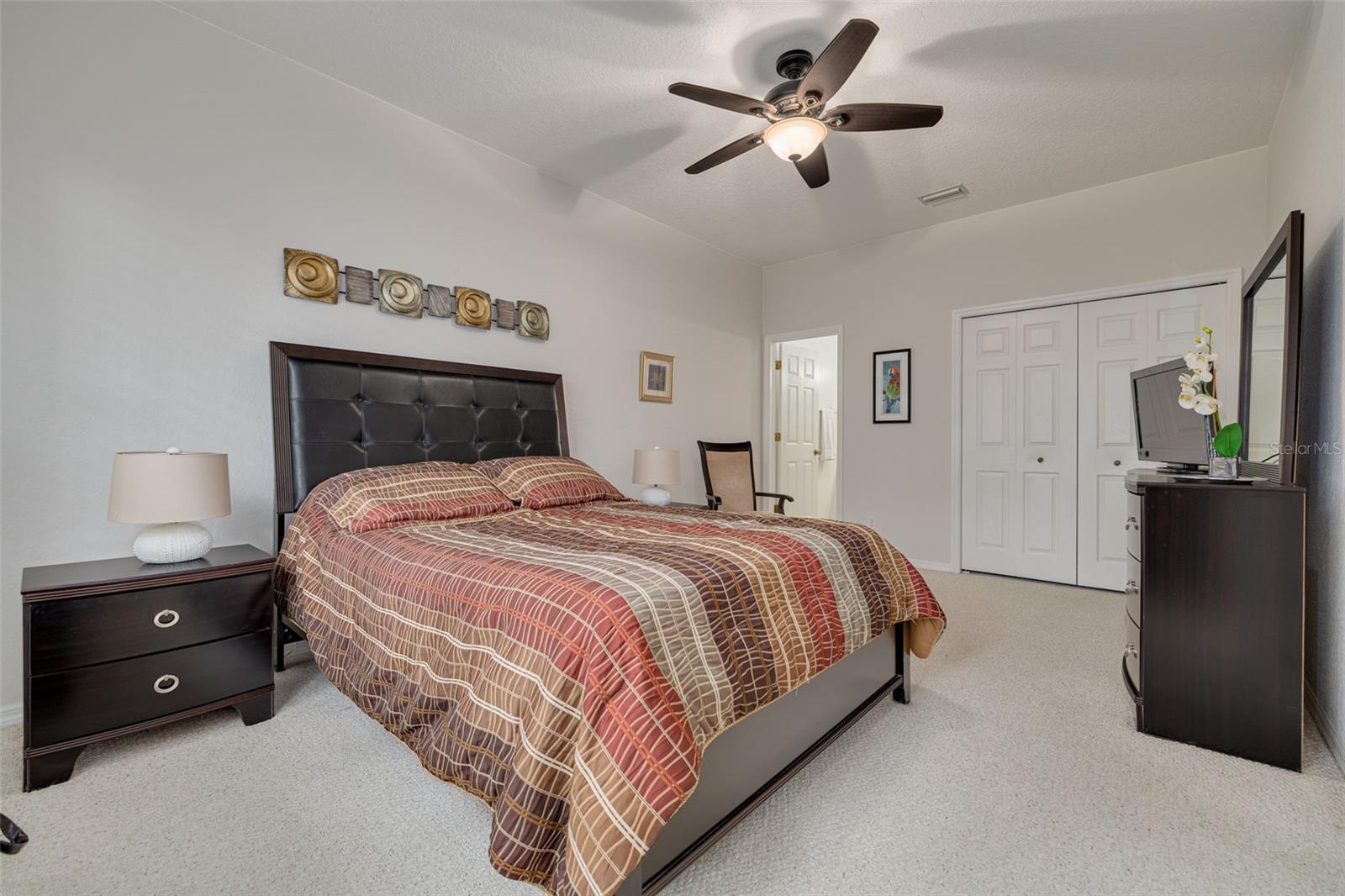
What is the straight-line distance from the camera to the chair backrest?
4.69 metres

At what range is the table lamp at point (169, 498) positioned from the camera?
1.89 m

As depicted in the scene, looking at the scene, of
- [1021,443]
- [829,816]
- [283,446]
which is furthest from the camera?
[1021,443]

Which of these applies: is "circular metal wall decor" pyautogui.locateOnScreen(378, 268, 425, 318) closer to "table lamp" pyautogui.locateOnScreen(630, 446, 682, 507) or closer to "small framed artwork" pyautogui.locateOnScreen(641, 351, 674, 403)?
"table lamp" pyautogui.locateOnScreen(630, 446, 682, 507)

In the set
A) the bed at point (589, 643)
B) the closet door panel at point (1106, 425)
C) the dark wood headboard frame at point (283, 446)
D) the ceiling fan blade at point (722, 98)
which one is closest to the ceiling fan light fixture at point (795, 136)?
the ceiling fan blade at point (722, 98)

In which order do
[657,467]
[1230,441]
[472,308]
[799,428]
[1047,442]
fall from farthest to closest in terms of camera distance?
[799,428] → [1047,442] → [657,467] → [472,308] → [1230,441]

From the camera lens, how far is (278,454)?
2584 millimetres

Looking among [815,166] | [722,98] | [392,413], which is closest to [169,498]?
[392,413]

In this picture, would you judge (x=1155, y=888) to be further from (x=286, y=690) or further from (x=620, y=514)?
(x=286, y=690)

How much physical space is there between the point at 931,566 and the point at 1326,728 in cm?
263

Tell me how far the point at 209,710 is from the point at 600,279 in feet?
10.5

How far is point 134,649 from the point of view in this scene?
1.85 metres

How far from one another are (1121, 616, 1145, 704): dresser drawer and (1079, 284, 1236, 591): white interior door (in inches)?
70.6

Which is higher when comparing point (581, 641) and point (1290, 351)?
point (1290, 351)

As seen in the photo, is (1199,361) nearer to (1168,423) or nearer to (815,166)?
(1168,423)
